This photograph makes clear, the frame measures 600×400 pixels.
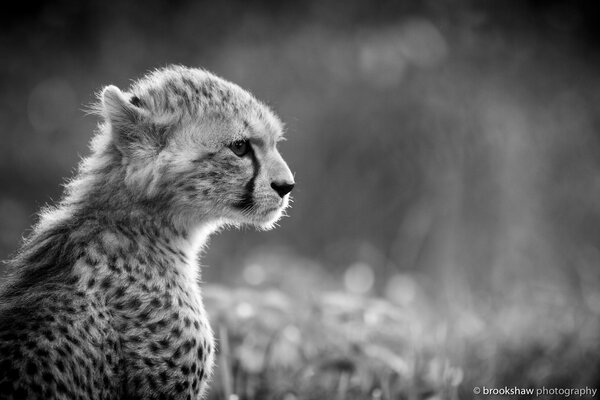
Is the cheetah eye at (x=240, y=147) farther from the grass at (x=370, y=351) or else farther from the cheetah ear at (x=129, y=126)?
the grass at (x=370, y=351)

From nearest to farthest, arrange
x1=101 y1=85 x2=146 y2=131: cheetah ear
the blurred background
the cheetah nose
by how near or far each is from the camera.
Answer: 1. x1=101 y1=85 x2=146 y2=131: cheetah ear
2. the cheetah nose
3. the blurred background

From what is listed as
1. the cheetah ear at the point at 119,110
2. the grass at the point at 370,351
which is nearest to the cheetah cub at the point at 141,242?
the cheetah ear at the point at 119,110

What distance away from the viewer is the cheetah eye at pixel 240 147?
2791 millimetres

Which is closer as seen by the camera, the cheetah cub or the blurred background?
the cheetah cub

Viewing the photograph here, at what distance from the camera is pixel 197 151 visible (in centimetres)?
273

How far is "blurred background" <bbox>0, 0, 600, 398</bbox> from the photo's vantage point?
660 cm

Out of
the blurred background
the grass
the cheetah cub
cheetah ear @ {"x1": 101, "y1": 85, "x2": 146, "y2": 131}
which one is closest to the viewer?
the cheetah cub

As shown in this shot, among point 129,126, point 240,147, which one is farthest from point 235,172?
point 129,126

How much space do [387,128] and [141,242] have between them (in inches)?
213

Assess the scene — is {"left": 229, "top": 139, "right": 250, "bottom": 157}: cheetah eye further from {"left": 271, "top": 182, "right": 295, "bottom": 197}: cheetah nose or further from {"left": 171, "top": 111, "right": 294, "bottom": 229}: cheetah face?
{"left": 271, "top": 182, "right": 295, "bottom": 197}: cheetah nose

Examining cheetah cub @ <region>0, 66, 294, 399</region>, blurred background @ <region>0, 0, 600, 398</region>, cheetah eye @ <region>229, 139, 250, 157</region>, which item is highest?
blurred background @ <region>0, 0, 600, 398</region>

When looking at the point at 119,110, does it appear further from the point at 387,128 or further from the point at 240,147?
the point at 387,128

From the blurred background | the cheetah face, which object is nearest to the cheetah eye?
the cheetah face

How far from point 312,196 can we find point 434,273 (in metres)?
1.90
